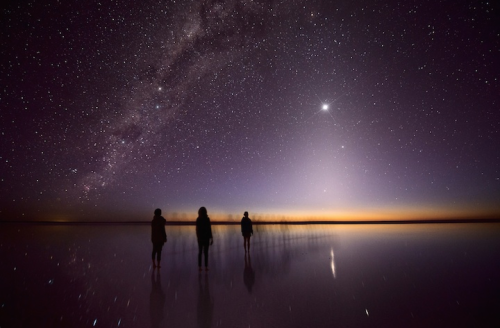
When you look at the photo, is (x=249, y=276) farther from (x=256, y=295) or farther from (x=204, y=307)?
(x=204, y=307)

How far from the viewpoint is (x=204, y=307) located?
4586mm

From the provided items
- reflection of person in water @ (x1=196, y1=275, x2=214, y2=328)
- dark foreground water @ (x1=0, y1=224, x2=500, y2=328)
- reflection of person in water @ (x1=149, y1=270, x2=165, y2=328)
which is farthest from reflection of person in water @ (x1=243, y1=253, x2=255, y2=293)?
reflection of person in water @ (x1=149, y1=270, x2=165, y2=328)

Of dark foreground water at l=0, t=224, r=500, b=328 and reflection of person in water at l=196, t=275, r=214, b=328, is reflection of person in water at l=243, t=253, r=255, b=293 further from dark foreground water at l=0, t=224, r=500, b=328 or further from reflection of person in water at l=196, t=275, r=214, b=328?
reflection of person in water at l=196, t=275, r=214, b=328

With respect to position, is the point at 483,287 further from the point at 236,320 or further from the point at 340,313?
the point at 236,320

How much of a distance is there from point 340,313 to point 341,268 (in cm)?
389

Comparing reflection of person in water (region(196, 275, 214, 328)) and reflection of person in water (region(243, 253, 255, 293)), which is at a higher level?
reflection of person in water (region(196, 275, 214, 328))

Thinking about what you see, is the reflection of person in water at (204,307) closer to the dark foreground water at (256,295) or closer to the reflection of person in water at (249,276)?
the dark foreground water at (256,295)

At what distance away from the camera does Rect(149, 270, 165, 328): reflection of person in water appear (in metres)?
4.04

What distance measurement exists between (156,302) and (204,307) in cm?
97

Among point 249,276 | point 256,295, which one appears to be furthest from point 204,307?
point 249,276

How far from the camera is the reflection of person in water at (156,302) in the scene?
13.3 ft

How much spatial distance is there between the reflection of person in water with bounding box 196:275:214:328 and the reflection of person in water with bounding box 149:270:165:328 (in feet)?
1.93

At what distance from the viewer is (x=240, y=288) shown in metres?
5.84

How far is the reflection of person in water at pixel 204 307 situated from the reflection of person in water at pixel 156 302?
589mm
